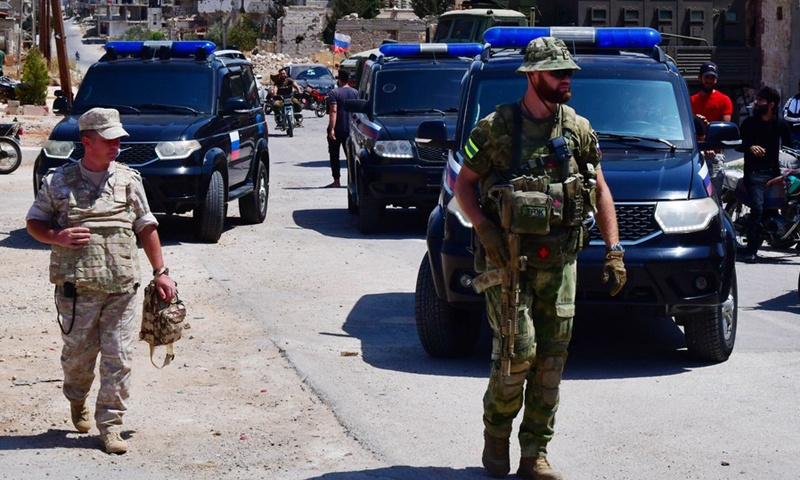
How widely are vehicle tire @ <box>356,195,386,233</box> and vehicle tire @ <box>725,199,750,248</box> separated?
3828 millimetres

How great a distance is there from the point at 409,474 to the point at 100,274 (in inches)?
68.3

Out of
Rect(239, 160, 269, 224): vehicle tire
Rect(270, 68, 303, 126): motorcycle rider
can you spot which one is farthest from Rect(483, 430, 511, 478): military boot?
Rect(270, 68, 303, 126): motorcycle rider

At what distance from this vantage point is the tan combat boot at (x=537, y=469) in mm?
5723

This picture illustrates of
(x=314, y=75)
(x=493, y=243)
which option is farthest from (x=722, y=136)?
(x=314, y=75)

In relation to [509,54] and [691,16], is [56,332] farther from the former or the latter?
[691,16]

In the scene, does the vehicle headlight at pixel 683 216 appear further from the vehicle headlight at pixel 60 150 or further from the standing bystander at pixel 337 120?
the standing bystander at pixel 337 120

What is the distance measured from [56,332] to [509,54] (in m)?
3.82

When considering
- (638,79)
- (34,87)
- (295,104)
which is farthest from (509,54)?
(34,87)

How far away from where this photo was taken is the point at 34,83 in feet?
122

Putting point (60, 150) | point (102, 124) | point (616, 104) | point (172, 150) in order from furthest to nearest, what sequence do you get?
point (60, 150) < point (172, 150) < point (616, 104) < point (102, 124)

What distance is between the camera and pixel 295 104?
33.4 metres

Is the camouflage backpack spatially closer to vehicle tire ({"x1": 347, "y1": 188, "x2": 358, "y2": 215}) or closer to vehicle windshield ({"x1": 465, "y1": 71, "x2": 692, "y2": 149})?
vehicle windshield ({"x1": 465, "y1": 71, "x2": 692, "y2": 149})

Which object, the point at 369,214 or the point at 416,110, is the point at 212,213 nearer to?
the point at 369,214

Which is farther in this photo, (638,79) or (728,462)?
(638,79)
